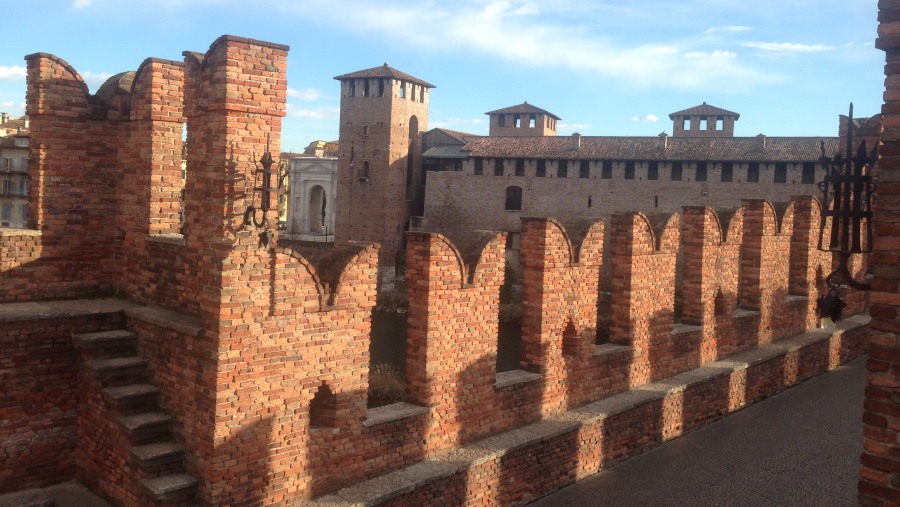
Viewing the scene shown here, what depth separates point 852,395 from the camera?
1106 cm

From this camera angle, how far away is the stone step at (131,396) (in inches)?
223

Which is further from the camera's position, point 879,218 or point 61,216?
point 61,216

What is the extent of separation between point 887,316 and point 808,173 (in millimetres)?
30813

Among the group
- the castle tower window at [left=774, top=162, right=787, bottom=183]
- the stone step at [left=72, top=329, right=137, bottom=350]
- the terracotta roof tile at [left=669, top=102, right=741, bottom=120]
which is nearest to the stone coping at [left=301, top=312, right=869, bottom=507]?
the stone step at [left=72, top=329, right=137, bottom=350]

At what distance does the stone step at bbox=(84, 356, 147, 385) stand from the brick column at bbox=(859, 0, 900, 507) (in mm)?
5022

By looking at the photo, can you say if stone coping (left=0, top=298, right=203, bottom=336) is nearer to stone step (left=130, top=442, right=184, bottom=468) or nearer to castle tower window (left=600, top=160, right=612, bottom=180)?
stone step (left=130, top=442, right=184, bottom=468)

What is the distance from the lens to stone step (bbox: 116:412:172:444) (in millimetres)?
5457

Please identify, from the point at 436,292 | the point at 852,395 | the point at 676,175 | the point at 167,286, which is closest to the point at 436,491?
the point at 436,292

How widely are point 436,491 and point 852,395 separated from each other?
765 cm

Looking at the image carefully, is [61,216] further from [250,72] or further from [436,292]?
[436,292]

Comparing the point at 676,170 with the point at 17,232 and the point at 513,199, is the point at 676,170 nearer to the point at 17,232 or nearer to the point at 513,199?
the point at 513,199

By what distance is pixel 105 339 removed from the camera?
603 cm

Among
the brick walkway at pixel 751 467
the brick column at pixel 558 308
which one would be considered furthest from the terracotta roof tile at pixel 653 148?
the brick column at pixel 558 308

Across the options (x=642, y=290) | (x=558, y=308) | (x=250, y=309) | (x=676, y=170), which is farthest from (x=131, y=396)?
(x=676, y=170)
